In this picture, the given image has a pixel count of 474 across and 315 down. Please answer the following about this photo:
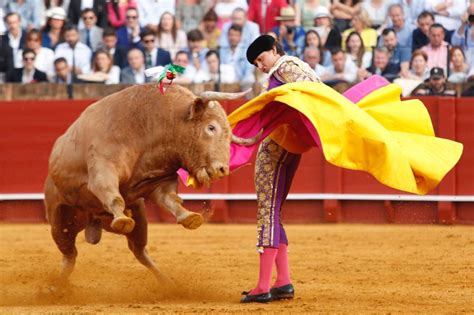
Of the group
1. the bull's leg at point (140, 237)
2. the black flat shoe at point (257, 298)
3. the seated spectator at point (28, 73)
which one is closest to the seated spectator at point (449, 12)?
the seated spectator at point (28, 73)

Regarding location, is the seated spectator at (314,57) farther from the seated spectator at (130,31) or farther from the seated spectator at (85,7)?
the seated spectator at (85,7)

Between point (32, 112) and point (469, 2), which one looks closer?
point (469, 2)

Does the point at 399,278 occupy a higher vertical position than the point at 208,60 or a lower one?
lower

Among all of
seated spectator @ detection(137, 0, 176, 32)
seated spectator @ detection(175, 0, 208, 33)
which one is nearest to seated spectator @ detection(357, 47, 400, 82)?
seated spectator @ detection(175, 0, 208, 33)

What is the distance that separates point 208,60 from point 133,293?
4.71m

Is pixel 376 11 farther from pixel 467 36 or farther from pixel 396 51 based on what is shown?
pixel 467 36

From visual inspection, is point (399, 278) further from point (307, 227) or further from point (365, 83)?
point (307, 227)

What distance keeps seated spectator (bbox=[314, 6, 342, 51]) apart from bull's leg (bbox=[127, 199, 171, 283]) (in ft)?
14.1

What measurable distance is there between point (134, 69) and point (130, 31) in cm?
50

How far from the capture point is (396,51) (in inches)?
436

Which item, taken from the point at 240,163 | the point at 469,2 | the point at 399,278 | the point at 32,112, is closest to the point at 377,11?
the point at 469,2

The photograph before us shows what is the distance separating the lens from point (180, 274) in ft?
26.0

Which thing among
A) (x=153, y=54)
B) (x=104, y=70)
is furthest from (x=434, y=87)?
(x=104, y=70)

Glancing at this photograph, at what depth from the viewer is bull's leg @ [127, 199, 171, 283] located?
7301 mm
